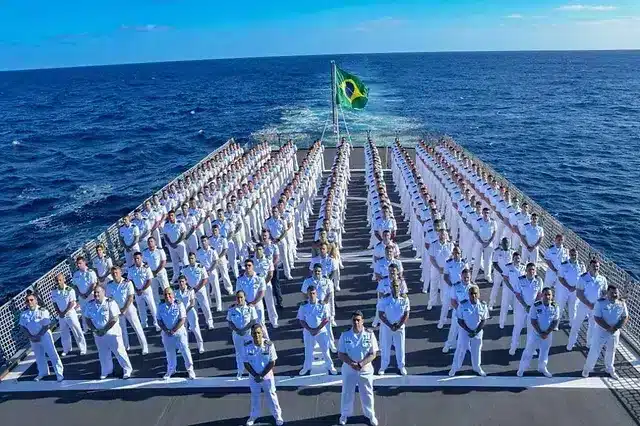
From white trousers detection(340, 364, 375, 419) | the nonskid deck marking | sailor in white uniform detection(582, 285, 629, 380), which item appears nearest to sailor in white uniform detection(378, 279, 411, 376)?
the nonskid deck marking

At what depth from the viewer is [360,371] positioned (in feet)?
27.1

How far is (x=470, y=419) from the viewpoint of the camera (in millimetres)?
8703

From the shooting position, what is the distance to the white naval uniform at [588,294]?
9914 millimetres

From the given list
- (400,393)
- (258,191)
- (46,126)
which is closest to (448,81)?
(46,126)

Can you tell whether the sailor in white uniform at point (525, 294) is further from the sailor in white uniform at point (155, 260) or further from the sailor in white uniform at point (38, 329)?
the sailor in white uniform at point (38, 329)

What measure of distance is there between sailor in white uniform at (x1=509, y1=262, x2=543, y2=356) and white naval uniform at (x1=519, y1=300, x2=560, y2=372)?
527 mm

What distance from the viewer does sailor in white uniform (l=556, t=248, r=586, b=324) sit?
10.8 metres

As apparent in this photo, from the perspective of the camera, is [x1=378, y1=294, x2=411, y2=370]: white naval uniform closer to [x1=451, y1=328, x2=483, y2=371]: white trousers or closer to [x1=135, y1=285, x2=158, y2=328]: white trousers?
[x1=451, y1=328, x2=483, y2=371]: white trousers

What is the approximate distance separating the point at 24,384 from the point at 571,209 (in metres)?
30.2

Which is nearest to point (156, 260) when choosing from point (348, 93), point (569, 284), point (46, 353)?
point (46, 353)

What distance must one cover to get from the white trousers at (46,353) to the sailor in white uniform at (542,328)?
935 cm

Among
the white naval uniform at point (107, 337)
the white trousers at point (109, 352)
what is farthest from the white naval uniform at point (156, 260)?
the white trousers at point (109, 352)

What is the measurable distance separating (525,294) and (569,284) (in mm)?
1477

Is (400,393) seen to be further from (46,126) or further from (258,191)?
(46,126)
